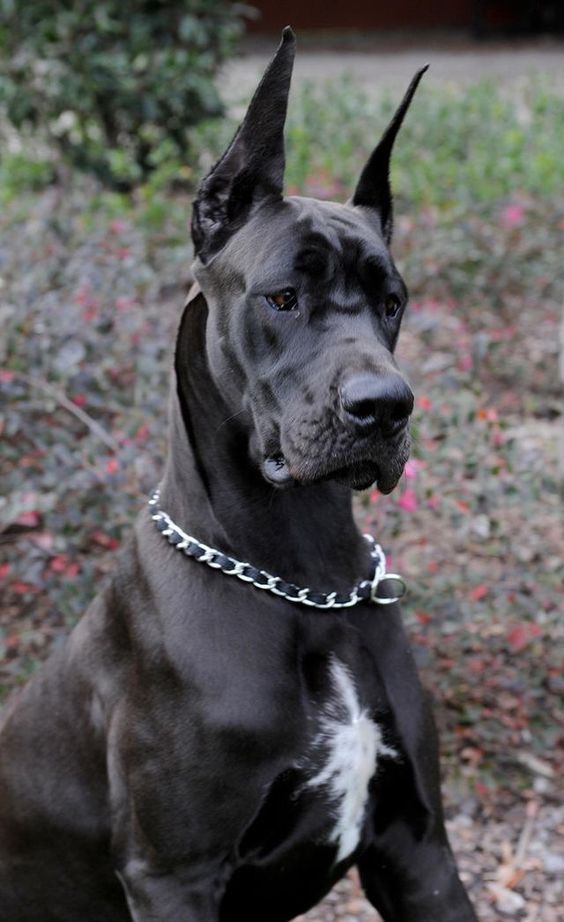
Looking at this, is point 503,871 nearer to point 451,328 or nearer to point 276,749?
point 276,749

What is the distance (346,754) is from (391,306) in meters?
0.80

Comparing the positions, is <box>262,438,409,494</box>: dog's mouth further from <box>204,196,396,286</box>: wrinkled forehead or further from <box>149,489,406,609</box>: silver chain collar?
<box>204,196,396,286</box>: wrinkled forehead

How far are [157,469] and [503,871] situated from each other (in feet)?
4.48

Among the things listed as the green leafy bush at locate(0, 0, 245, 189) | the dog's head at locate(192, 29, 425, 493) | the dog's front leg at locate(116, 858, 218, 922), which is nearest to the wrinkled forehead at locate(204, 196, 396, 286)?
the dog's head at locate(192, 29, 425, 493)

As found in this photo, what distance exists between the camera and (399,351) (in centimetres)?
591

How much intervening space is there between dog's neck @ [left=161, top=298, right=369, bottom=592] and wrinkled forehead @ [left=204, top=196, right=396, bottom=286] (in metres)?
0.17

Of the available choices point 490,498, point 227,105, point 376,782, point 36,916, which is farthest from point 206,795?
point 227,105

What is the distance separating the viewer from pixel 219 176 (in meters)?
2.62

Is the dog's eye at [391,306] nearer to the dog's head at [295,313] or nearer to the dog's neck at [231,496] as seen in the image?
the dog's head at [295,313]

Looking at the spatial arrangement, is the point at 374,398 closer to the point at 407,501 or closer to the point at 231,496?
the point at 231,496

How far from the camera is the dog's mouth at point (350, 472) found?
2361 mm

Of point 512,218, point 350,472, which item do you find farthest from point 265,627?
point 512,218

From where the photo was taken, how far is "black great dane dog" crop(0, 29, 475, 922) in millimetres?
2439

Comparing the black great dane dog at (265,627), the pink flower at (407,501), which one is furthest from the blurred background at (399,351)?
the black great dane dog at (265,627)
